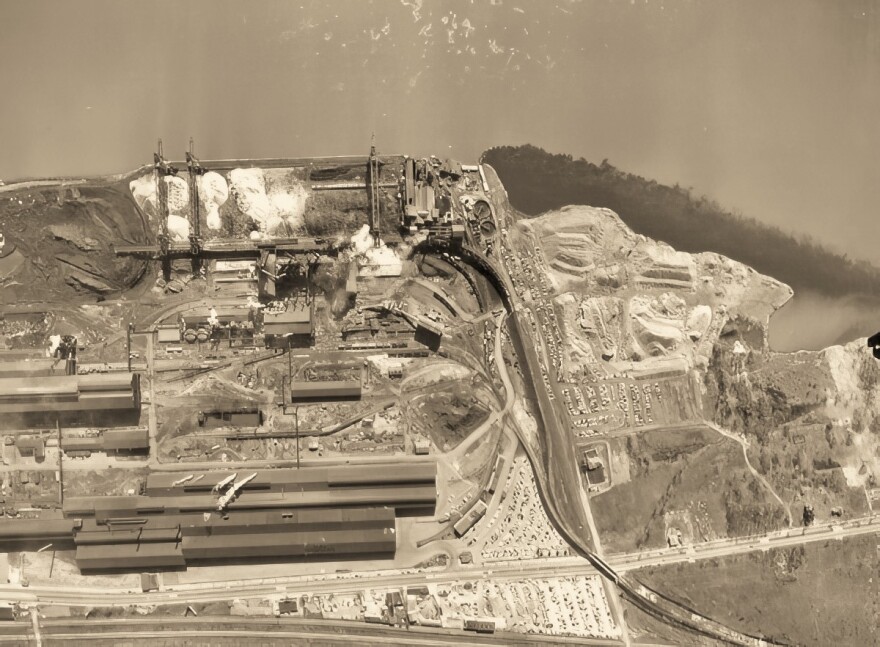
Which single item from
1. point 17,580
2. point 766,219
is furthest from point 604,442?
point 17,580

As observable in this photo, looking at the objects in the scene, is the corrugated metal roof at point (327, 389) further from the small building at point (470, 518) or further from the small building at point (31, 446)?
the small building at point (31, 446)

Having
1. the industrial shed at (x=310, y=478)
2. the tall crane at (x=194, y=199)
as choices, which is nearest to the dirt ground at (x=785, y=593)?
Result: the industrial shed at (x=310, y=478)

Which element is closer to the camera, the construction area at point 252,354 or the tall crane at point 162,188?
the construction area at point 252,354

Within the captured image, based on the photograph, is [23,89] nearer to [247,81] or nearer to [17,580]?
[247,81]

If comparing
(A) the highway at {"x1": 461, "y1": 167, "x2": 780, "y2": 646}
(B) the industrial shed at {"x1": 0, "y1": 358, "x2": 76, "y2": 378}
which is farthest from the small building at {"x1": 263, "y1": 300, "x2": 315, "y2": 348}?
(B) the industrial shed at {"x1": 0, "y1": 358, "x2": 76, "y2": 378}

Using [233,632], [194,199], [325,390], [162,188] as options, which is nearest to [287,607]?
[233,632]
